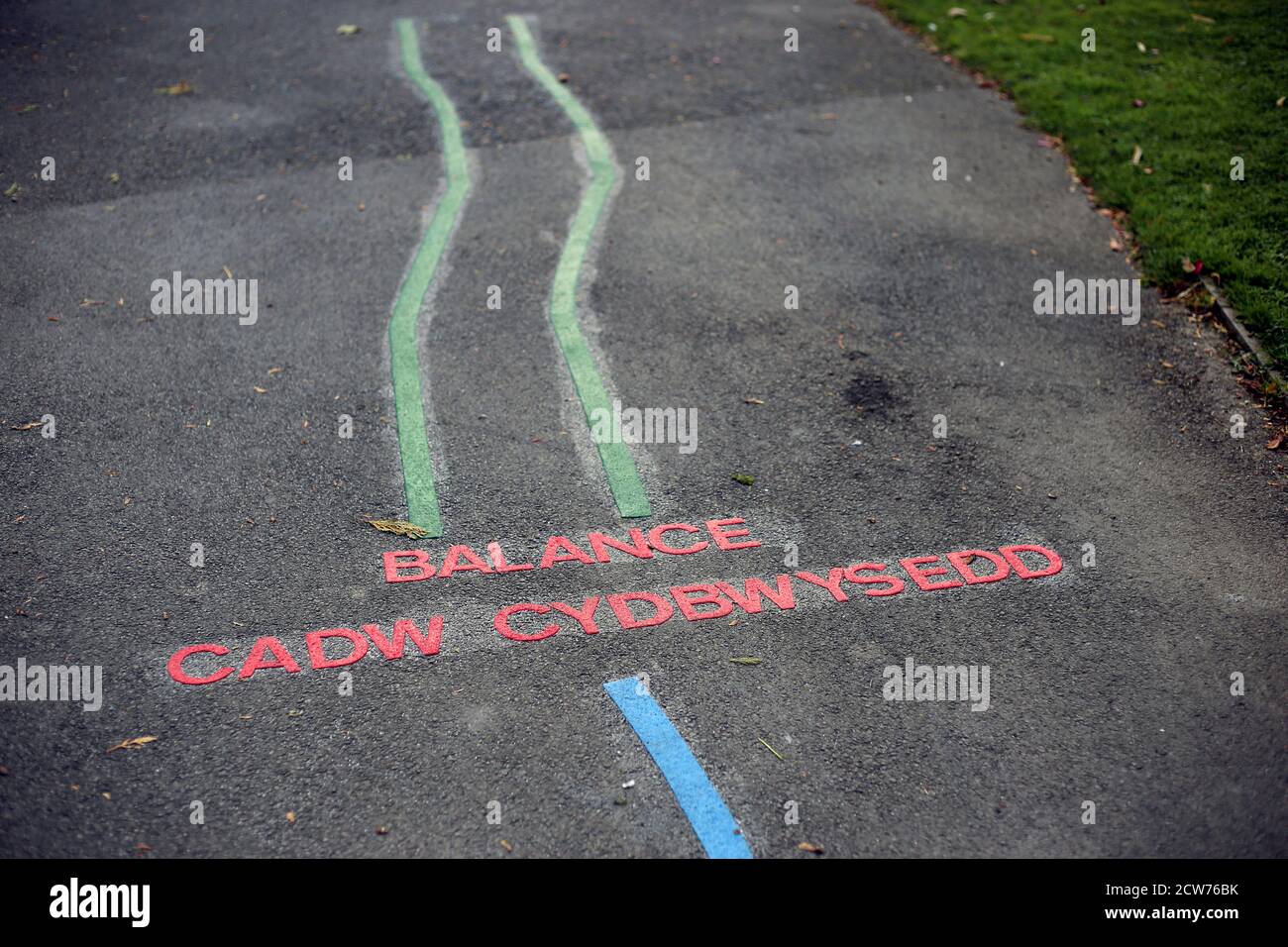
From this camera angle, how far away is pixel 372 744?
430 cm

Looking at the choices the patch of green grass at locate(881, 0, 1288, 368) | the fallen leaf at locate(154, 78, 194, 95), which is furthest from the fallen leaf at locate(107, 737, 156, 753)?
the fallen leaf at locate(154, 78, 194, 95)

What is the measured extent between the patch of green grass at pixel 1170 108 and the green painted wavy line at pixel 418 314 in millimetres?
5512

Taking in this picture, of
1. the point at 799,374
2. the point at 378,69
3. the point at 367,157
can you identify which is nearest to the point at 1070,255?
the point at 799,374

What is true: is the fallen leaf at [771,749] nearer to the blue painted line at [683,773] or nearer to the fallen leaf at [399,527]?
the blue painted line at [683,773]

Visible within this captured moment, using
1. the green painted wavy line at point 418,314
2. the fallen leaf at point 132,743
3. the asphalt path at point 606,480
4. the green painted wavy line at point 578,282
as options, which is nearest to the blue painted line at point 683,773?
the asphalt path at point 606,480

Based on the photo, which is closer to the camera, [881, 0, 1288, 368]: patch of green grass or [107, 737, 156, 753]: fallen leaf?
[107, 737, 156, 753]: fallen leaf

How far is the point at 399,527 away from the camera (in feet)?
17.8

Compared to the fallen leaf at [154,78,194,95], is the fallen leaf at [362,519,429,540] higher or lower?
lower

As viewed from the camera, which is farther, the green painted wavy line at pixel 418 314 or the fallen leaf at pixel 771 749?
the green painted wavy line at pixel 418 314

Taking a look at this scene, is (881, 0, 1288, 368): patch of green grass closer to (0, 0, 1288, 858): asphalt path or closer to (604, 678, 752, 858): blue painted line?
(0, 0, 1288, 858): asphalt path

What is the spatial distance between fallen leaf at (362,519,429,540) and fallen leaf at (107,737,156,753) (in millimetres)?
1559

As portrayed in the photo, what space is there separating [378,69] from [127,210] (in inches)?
141

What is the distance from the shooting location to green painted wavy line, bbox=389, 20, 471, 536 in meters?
5.71

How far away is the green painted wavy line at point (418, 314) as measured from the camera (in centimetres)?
571
